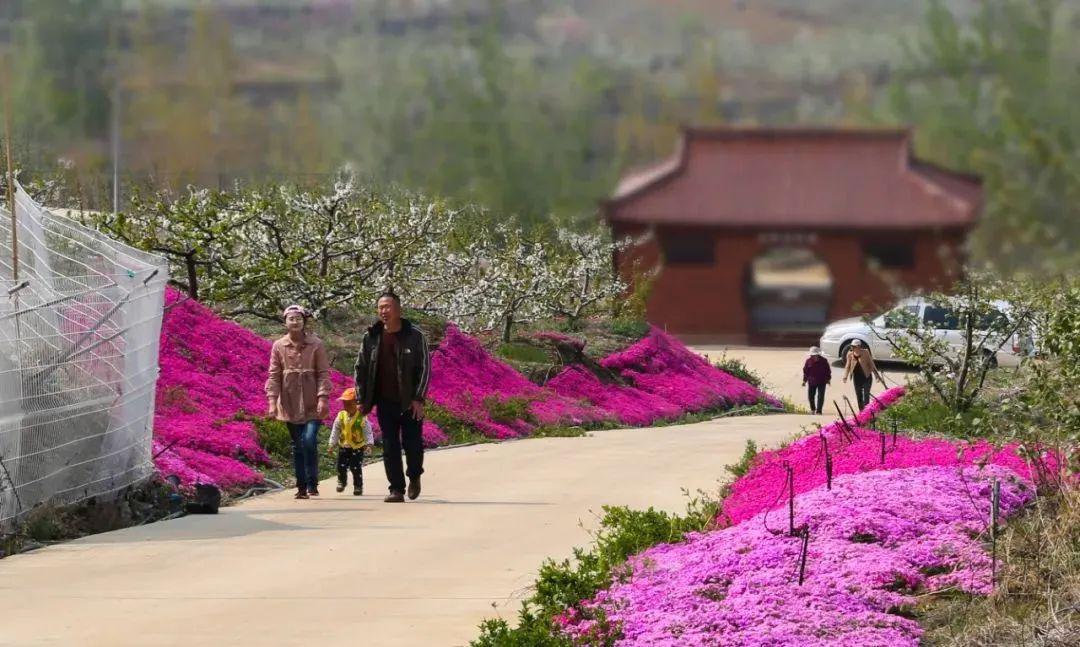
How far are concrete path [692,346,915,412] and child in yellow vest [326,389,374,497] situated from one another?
14.7 metres

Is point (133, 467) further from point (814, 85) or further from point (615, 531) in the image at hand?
point (814, 85)

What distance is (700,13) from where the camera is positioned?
42188 mm

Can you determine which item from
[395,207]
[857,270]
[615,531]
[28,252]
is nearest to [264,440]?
[28,252]

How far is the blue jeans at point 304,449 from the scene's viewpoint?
14773 mm

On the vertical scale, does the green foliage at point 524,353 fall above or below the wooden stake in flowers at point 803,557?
above

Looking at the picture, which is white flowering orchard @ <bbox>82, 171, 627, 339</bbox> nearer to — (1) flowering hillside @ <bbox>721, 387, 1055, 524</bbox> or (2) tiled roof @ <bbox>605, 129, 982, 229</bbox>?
(1) flowering hillside @ <bbox>721, 387, 1055, 524</bbox>

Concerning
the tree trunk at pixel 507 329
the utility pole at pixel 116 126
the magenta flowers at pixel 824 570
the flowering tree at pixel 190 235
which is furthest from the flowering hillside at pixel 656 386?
the magenta flowers at pixel 824 570

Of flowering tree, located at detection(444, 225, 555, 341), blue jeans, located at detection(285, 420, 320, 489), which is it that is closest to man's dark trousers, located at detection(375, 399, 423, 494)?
blue jeans, located at detection(285, 420, 320, 489)

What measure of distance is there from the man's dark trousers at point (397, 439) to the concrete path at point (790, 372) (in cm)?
1494

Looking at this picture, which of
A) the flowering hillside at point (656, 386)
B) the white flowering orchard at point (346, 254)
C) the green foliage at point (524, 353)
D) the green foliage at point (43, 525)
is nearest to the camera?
the green foliage at point (43, 525)

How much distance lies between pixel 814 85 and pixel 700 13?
182 inches

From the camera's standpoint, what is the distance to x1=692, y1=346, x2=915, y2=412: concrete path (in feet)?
109

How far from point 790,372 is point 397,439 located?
25.2m

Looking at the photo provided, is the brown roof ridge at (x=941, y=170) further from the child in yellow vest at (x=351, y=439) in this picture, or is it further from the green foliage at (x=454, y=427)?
the child in yellow vest at (x=351, y=439)
